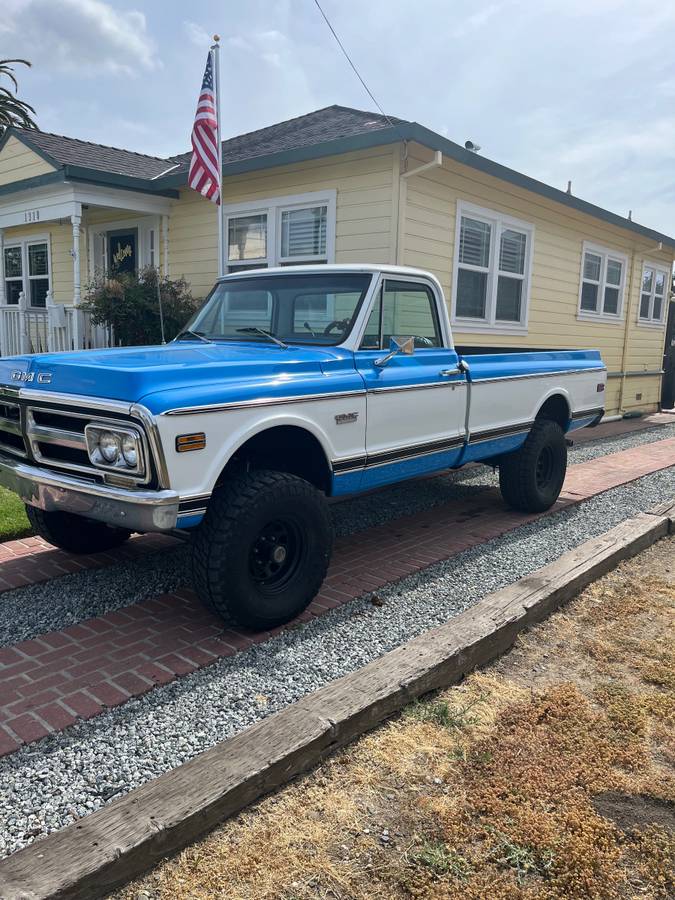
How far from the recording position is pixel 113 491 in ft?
10.5

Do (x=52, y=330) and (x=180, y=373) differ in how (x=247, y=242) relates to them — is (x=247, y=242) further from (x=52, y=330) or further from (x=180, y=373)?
(x=180, y=373)

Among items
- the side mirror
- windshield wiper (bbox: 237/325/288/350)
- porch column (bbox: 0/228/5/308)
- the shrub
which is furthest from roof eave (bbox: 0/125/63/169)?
the side mirror

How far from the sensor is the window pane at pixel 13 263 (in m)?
13.2

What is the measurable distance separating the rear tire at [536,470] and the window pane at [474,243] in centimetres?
367

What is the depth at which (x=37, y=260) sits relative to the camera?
12734mm

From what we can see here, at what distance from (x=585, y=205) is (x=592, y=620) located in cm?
906

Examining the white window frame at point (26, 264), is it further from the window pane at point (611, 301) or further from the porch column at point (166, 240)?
the window pane at point (611, 301)

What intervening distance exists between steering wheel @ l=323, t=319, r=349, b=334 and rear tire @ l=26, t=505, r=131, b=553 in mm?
1945

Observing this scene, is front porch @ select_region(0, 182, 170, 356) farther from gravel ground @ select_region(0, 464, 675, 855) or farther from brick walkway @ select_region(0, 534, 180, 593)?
gravel ground @ select_region(0, 464, 675, 855)

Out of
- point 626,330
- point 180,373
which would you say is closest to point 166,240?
point 180,373

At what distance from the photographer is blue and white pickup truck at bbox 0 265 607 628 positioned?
3.21m

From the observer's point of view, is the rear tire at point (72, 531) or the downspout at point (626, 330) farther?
the downspout at point (626, 330)

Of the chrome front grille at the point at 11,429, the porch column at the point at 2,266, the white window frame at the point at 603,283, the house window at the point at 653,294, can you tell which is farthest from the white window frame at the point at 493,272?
the porch column at the point at 2,266

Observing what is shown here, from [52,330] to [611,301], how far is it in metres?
10.3
